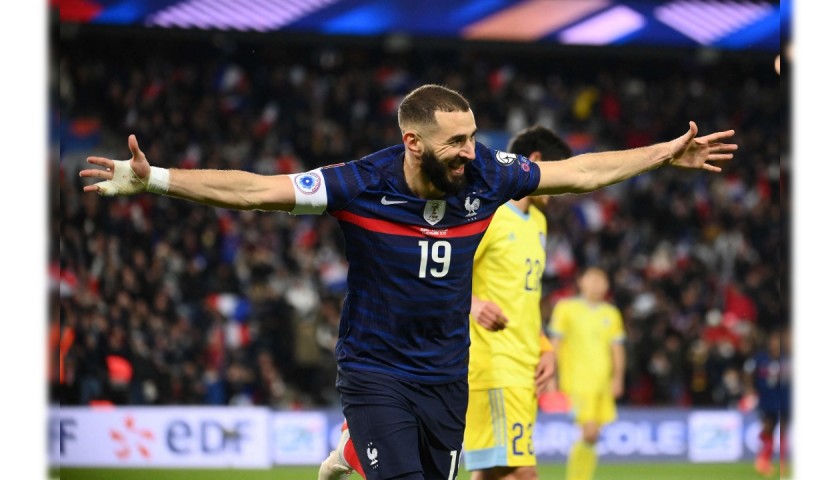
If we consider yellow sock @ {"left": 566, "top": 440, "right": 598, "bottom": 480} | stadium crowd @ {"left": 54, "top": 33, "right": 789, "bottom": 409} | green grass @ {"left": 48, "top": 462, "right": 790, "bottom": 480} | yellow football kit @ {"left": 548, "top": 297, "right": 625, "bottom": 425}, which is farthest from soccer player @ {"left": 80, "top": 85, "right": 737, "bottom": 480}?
stadium crowd @ {"left": 54, "top": 33, "right": 789, "bottom": 409}

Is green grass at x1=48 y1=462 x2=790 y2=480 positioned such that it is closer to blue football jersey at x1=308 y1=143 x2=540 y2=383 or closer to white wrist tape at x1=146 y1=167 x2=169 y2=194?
blue football jersey at x1=308 y1=143 x2=540 y2=383

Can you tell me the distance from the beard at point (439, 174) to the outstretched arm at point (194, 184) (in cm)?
63

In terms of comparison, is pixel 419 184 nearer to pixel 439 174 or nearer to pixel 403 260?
pixel 439 174

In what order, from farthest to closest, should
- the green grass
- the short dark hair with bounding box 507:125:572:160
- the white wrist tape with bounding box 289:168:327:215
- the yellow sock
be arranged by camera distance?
the green grass
the yellow sock
the short dark hair with bounding box 507:125:572:160
the white wrist tape with bounding box 289:168:327:215

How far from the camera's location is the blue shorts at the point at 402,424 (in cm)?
525

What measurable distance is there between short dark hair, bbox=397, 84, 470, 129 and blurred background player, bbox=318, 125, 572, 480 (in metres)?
1.54

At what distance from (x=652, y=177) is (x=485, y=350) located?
657 inches

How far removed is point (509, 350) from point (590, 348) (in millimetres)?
5913

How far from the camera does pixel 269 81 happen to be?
75.1 ft

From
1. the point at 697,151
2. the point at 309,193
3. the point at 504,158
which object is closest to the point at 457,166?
the point at 504,158

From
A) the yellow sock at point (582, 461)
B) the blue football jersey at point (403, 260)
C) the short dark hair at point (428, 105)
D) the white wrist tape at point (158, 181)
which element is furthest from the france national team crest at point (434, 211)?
the yellow sock at point (582, 461)

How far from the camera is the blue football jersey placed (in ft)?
17.4

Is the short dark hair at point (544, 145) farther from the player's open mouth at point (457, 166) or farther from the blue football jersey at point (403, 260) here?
the player's open mouth at point (457, 166)

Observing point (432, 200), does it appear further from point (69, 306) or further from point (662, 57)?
point (662, 57)
